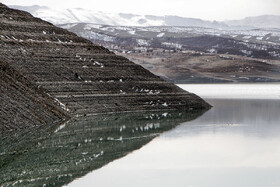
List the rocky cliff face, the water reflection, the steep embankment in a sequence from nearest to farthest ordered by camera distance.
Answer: the water reflection < the steep embankment < the rocky cliff face

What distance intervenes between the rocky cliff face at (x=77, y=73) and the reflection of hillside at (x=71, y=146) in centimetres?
466

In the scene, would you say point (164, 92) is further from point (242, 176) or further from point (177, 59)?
point (177, 59)

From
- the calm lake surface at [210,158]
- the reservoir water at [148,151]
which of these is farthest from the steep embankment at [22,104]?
the calm lake surface at [210,158]

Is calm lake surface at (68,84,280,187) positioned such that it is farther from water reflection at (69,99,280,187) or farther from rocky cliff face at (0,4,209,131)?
rocky cliff face at (0,4,209,131)

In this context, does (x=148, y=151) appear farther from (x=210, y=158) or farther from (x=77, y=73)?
(x=77, y=73)

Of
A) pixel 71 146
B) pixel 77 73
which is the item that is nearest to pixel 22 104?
pixel 71 146

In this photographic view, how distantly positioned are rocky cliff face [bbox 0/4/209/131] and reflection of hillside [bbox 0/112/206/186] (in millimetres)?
4664

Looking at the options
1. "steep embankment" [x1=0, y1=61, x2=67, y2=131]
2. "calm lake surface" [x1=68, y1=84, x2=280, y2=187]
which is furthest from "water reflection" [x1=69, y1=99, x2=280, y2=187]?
"steep embankment" [x1=0, y1=61, x2=67, y2=131]

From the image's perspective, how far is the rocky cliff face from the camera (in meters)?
53.6

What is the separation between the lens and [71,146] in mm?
34625

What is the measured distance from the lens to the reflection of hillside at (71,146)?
26.0m

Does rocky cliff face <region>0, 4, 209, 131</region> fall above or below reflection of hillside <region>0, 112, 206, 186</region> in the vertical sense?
above

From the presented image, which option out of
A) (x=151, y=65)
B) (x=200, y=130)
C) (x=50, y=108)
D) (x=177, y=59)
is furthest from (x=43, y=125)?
(x=177, y=59)

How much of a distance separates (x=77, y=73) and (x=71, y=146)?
78.2ft
